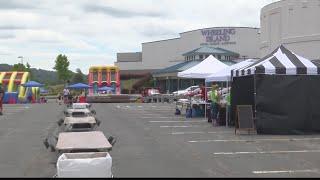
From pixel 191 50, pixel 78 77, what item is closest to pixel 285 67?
pixel 191 50

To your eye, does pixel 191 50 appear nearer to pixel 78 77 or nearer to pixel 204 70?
pixel 78 77

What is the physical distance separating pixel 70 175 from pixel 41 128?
13751 millimetres

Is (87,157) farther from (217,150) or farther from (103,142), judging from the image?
(217,150)

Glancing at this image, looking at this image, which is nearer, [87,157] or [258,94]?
[87,157]

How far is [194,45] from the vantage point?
87500 mm

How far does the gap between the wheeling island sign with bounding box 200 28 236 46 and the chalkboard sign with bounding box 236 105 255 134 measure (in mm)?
65648

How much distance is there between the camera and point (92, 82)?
51031 millimetres

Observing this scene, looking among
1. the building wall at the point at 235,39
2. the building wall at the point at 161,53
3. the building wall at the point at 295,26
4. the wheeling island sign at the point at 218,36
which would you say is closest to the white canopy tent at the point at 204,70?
the building wall at the point at 295,26

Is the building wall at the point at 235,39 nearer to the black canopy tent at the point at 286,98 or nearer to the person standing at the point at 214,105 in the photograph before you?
the person standing at the point at 214,105

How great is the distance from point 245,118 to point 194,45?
69803 millimetres

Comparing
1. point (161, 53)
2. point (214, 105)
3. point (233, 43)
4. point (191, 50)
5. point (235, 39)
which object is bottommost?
point (214, 105)

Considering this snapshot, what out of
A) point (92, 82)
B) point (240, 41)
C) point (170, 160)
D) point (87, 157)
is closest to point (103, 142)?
point (87, 157)

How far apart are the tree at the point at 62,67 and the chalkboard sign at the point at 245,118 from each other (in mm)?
85540

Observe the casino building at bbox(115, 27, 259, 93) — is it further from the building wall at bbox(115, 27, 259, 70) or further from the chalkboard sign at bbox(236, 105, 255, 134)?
the chalkboard sign at bbox(236, 105, 255, 134)
